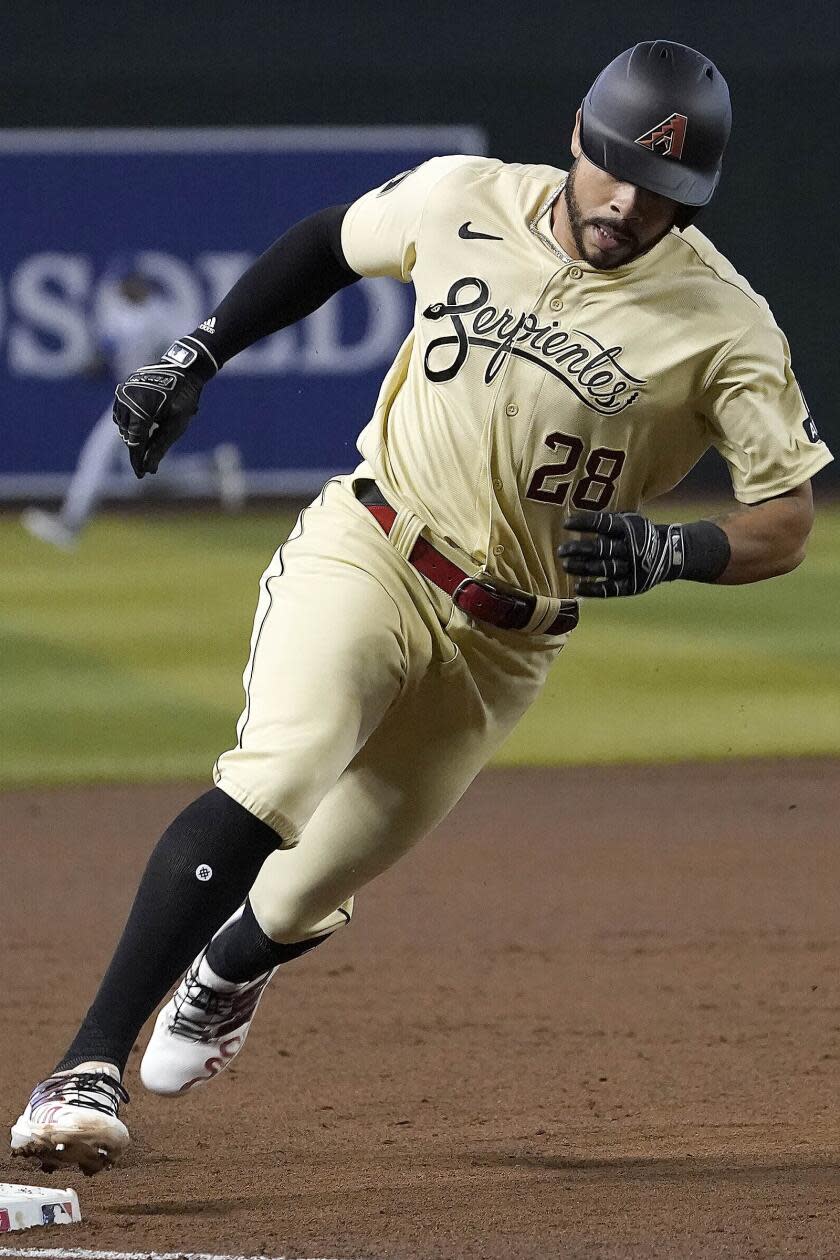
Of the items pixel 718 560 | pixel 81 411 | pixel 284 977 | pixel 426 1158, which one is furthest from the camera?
pixel 81 411

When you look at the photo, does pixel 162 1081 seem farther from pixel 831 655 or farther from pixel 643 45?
pixel 831 655

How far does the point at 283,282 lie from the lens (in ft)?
11.2

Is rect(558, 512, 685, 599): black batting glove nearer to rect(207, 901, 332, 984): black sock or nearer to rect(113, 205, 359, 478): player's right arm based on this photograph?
rect(113, 205, 359, 478): player's right arm

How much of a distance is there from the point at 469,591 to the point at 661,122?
81 centimetres

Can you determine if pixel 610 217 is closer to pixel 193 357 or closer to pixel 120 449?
pixel 193 357

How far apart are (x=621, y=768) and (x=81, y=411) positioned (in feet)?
21.0

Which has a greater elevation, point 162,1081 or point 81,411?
point 162,1081

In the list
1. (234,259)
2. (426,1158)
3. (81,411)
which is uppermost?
(426,1158)

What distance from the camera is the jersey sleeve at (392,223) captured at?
324 centimetres

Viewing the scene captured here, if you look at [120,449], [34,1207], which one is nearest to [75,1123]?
[34,1207]

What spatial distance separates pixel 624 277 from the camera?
10.0 ft

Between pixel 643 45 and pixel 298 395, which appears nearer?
pixel 643 45

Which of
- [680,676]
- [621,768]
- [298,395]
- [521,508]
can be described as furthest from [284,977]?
[298,395]

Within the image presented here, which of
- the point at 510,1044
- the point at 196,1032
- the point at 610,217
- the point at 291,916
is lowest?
the point at 510,1044
